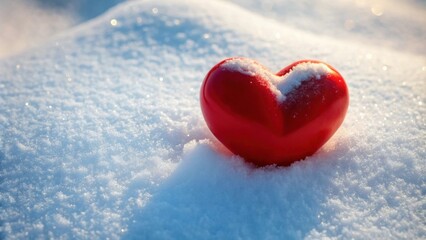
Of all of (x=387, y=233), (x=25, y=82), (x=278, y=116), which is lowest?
A: (x=25, y=82)

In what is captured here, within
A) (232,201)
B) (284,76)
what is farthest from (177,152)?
(284,76)

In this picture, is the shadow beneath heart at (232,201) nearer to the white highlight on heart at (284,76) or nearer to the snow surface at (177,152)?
the snow surface at (177,152)

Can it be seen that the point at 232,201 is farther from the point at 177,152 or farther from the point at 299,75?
the point at 299,75

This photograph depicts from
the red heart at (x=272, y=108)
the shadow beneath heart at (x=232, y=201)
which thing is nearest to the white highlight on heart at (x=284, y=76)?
the red heart at (x=272, y=108)

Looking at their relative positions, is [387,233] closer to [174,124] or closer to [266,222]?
[266,222]

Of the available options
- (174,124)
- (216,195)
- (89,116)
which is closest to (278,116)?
(216,195)

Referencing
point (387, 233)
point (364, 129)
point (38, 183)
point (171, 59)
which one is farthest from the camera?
point (171, 59)
